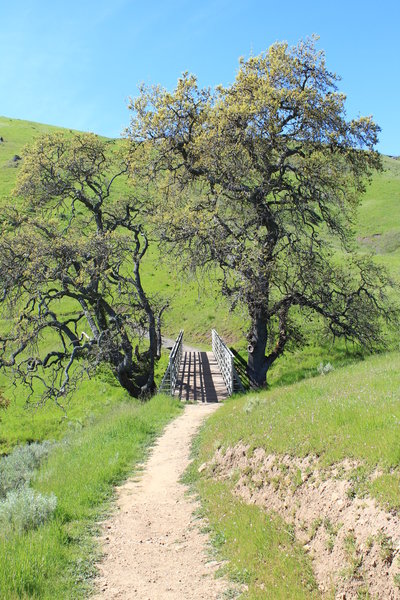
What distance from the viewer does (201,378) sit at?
2388 centimetres

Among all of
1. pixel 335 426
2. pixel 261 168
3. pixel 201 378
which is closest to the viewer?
pixel 335 426

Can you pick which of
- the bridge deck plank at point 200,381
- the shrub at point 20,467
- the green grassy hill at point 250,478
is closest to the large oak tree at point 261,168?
the bridge deck plank at point 200,381

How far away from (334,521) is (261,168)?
1437 centimetres

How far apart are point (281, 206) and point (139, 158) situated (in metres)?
6.05

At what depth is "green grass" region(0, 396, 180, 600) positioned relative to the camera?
5371 mm

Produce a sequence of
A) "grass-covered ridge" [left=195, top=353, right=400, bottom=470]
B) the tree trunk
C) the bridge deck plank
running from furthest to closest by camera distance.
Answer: the bridge deck plank < the tree trunk < "grass-covered ridge" [left=195, top=353, right=400, bottom=470]

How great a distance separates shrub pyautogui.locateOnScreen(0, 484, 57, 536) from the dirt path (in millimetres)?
994

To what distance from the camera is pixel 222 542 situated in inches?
257

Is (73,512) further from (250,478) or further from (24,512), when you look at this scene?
(250,478)

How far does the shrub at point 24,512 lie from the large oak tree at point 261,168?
1041 centimetres

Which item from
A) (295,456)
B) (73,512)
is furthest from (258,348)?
(73,512)

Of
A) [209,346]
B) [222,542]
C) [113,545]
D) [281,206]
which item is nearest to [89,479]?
[113,545]

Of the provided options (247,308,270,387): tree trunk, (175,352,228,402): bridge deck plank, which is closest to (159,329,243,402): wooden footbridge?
(175,352,228,402): bridge deck plank

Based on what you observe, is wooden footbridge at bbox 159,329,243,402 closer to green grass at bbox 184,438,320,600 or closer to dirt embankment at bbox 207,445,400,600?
dirt embankment at bbox 207,445,400,600
